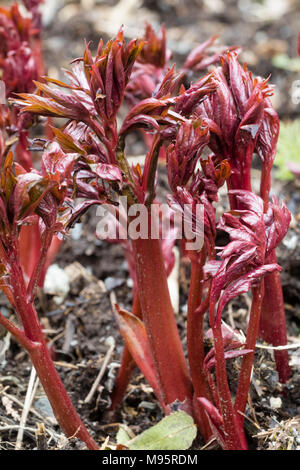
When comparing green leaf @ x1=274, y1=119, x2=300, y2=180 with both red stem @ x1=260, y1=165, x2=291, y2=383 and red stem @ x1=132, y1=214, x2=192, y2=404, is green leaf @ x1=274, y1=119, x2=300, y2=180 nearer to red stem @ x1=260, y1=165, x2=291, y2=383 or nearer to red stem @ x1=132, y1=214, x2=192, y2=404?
red stem @ x1=260, y1=165, x2=291, y2=383

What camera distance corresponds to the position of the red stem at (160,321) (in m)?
1.55

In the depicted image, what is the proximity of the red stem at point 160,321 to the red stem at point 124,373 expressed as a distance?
0.70 feet

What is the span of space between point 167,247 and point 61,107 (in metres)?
0.68

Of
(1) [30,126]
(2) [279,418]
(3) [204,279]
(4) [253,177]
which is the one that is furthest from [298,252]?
(1) [30,126]

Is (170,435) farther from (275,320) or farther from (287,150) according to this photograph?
(287,150)

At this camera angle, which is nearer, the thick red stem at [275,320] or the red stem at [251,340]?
the red stem at [251,340]

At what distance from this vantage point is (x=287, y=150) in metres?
2.87

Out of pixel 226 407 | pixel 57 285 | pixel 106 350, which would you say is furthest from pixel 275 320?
pixel 57 285

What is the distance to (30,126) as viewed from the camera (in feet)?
6.88

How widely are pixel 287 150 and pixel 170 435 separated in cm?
170

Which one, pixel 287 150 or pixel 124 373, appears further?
pixel 287 150
